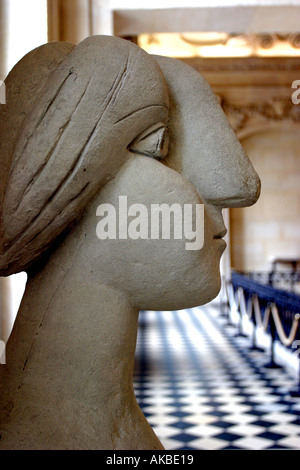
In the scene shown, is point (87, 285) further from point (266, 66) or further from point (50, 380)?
point (266, 66)

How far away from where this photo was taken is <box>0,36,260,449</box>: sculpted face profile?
1347mm

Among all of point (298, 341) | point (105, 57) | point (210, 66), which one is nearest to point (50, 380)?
point (105, 57)

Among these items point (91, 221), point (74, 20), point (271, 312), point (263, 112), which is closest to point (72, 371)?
point (91, 221)

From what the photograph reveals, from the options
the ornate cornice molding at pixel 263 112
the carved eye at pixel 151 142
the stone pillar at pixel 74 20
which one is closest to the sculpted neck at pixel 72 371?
the carved eye at pixel 151 142

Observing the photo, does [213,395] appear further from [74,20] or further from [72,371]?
[72,371]

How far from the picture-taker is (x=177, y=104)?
5.04ft

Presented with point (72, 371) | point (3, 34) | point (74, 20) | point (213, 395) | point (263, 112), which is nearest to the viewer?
point (72, 371)

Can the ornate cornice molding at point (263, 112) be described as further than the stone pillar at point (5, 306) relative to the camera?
Yes

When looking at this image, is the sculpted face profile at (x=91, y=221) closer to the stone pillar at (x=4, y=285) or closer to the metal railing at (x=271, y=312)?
the stone pillar at (x=4, y=285)

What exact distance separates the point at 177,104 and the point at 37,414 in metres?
0.89

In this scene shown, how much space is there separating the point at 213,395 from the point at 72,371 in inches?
199

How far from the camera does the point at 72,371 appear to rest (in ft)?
4.66

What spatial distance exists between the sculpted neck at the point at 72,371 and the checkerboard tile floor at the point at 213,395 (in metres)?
3.36

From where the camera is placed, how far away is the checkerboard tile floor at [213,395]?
4906 millimetres
